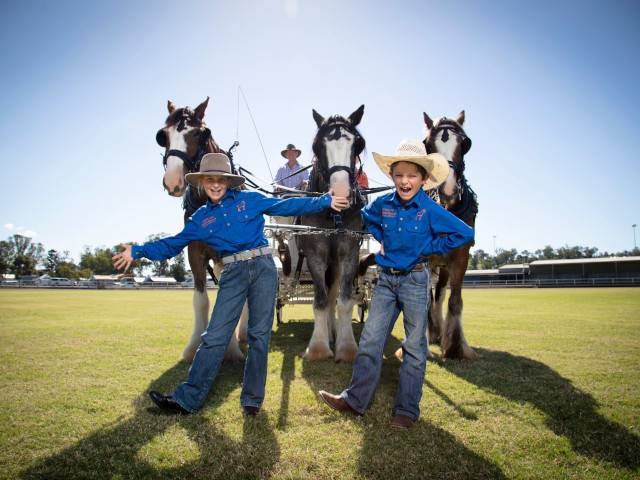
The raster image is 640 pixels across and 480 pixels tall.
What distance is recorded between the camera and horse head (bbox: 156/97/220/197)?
4.41 metres

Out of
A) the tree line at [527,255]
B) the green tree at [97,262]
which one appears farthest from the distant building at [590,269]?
the green tree at [97,262]

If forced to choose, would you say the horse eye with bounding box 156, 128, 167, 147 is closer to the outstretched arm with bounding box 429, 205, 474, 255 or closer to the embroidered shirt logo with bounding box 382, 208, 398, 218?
the embroidered shirt logo with bounding box 382, 208, 398, 218

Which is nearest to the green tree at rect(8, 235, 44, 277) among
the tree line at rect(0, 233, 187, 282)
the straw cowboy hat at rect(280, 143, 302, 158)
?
the tree line at rect(0, 233, 187, 282)

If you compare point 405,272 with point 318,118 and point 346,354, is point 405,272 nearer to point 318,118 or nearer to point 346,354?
point 346,354

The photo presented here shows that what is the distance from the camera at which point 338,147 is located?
4.95 m

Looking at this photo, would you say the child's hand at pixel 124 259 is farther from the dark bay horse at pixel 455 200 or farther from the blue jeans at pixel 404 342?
the dark bay horse at pixel 455 200

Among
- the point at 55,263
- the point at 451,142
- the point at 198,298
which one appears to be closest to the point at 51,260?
the point at 55,263

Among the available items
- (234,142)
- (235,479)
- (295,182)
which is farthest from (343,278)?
(295,182)

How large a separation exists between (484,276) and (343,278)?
75.7m

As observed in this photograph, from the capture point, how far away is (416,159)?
3.35 metres

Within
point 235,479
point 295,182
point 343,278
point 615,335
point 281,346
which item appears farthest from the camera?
point 295,182

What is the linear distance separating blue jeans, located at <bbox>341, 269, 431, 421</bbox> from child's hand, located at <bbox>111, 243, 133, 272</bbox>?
7.26 ft

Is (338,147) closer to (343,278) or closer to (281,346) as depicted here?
(343,278)

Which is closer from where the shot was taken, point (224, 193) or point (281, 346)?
point (224, 193)
